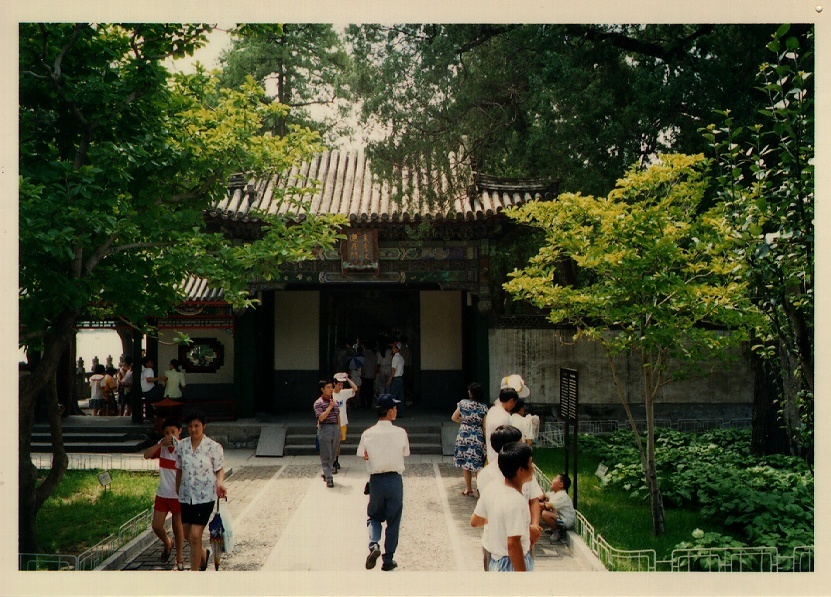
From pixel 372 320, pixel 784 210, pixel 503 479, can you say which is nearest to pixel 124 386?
pixel 372 320

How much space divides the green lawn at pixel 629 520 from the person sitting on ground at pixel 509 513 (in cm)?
303

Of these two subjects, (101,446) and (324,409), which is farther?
(101,446)

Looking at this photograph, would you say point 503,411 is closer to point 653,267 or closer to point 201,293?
point 653,267

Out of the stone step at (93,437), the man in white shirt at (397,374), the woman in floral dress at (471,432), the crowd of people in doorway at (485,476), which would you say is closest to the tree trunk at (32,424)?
the crowd of people in doorway at (485,476)

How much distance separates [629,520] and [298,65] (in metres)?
14.2

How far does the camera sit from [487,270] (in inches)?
580

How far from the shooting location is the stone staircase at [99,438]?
14.4 meters

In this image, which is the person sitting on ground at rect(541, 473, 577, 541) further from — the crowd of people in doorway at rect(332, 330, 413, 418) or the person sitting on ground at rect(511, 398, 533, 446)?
the crowd of people in doorway at rect(332, 330, 413, 418)

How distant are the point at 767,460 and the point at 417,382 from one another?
806 centimetres

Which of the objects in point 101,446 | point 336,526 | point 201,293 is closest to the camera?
point 336,526

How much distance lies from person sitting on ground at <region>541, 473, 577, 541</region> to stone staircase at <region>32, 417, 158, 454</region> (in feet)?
30.3

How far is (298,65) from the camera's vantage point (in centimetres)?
1895

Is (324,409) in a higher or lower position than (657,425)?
higher

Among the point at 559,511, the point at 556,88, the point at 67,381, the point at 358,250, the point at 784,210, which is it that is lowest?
the point at 559,511
